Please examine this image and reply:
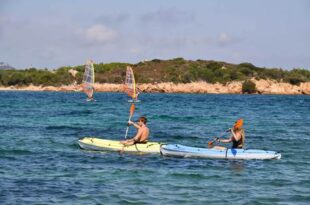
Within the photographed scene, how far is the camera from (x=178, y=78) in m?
117

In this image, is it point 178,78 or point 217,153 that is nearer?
point 217,153

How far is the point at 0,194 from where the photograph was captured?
47.2ft

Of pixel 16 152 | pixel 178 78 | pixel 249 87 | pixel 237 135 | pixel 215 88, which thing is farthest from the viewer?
pixel 178 78

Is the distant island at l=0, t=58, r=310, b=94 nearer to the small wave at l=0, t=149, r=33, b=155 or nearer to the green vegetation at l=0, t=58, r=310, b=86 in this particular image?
the green vegetation at l=0, t=58, r=310, b=86

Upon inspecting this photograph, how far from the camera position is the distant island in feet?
352

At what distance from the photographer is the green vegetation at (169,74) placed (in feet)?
384

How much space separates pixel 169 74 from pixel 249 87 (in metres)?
22.8

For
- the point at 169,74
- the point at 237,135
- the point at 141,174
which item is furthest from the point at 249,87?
the point at 141,174

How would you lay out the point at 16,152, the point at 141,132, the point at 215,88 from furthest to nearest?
the point at 215,88 < the point at 16,152 < the point at 141,132

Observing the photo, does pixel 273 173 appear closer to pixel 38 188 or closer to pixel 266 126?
pixel 38 188

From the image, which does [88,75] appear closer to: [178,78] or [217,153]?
[217,153]

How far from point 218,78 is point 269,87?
46.4 feet

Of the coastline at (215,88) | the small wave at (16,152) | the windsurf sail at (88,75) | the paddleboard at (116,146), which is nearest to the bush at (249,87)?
the coastline at (215,88)

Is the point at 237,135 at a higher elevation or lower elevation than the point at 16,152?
higher
